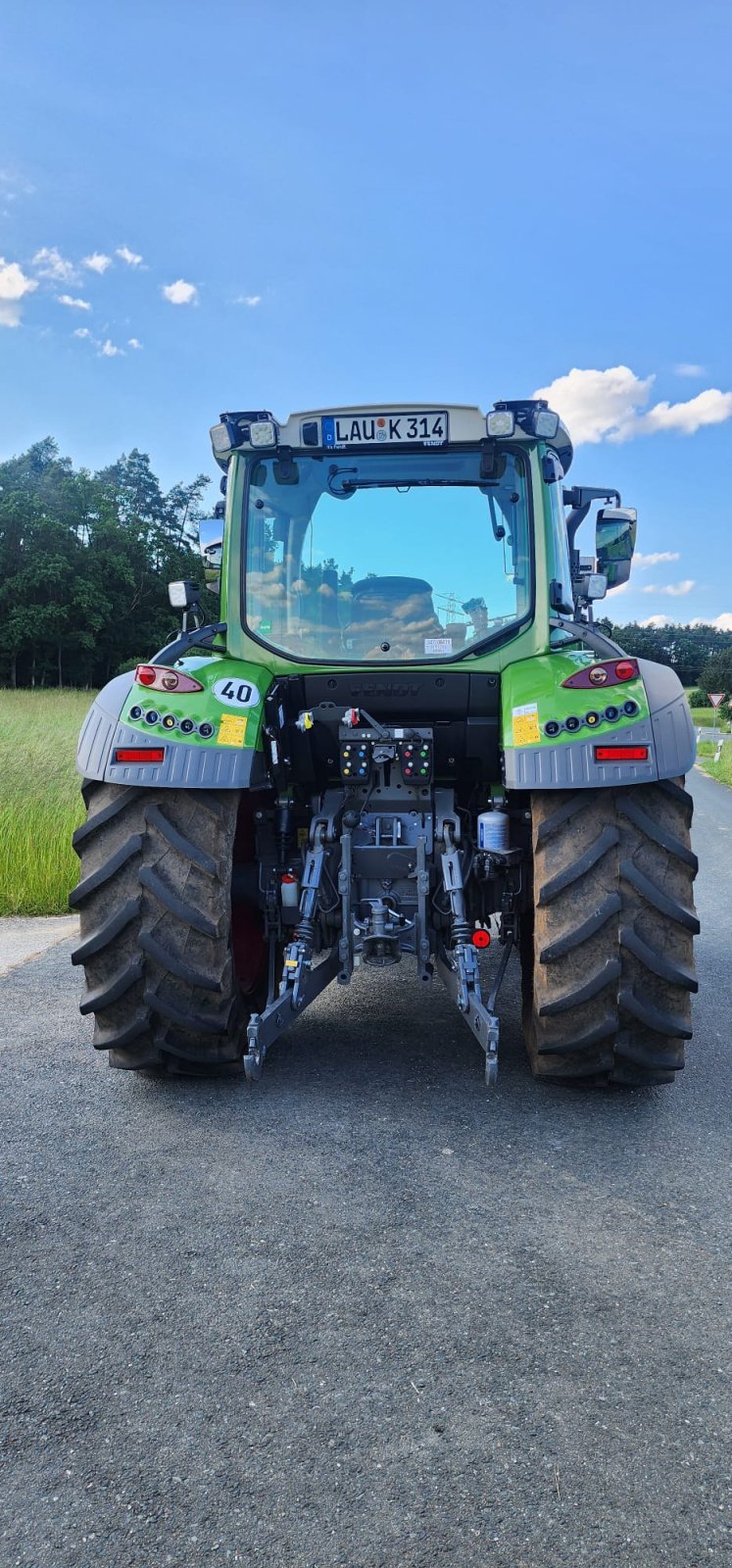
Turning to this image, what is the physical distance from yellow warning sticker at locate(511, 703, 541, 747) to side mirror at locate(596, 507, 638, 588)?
171 centimetres

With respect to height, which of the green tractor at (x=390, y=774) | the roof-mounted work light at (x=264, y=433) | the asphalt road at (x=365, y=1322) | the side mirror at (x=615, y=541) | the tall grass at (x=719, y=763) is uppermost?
the roof-mounted work light at (x=264, y=433)

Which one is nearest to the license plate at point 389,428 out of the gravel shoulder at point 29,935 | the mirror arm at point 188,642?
the mirror arm at point 188,642

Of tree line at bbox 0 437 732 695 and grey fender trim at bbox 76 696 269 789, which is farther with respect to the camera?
tree line at bbox 0 437 732 695

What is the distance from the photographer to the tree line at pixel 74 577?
50906 millimetres

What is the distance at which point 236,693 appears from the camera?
3.93 meters

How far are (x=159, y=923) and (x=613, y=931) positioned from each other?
1.60m

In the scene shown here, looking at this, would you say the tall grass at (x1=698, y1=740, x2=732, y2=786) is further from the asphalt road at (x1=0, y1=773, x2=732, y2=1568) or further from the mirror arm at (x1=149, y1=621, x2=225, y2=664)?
the asphalt road at (x1=0, y1=773, x2=732, y2=1568)

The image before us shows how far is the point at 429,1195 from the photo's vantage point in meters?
2.99

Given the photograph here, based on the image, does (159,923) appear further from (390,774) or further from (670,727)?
(670,727)

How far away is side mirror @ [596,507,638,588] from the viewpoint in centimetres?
515

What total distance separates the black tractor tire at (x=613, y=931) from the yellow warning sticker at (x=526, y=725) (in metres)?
0.20

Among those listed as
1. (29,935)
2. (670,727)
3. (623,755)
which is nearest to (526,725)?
(623,755)

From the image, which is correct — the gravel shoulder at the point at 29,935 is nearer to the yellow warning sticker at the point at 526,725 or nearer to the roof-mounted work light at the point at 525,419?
the yellow warning sticker at the point at 526,725

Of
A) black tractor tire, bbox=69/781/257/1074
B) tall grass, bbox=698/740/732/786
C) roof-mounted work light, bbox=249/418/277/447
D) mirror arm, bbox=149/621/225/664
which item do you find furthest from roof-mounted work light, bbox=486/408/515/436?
tall grass, bbox=698/740/732/786
